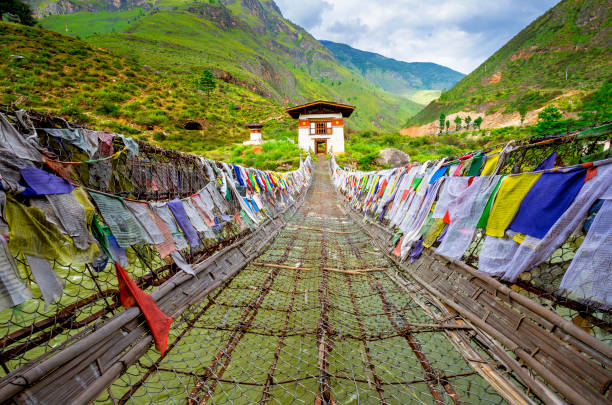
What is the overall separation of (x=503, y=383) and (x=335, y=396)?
1.25 metres

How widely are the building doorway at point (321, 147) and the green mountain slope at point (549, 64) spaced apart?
38.5m

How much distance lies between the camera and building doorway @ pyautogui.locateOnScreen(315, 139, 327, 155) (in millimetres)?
22830

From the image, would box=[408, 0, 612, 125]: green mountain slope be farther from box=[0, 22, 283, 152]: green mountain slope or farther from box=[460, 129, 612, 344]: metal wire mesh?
box=[460, 129, 612, 344]: metal wire mesh

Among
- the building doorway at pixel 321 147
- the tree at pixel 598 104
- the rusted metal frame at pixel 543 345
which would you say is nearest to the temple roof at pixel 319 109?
the building doorway at pixel 321 147

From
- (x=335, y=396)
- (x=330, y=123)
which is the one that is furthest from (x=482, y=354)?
(x=330, y=123)

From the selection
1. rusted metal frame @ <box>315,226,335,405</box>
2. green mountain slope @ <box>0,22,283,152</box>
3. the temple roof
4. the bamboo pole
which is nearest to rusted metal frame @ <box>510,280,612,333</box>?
the bamboo pole

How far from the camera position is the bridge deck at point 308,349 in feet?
6.55

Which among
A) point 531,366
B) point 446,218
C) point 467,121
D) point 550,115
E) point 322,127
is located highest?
point 467,121

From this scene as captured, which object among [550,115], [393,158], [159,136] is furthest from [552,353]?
[550,115]

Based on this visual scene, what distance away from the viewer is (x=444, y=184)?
10.9 ft

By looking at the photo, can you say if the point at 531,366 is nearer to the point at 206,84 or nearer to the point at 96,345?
the point at 96,345

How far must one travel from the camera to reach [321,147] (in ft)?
75.8

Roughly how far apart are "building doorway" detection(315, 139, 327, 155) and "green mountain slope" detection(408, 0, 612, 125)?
126 ft

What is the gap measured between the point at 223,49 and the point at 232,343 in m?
79.5
